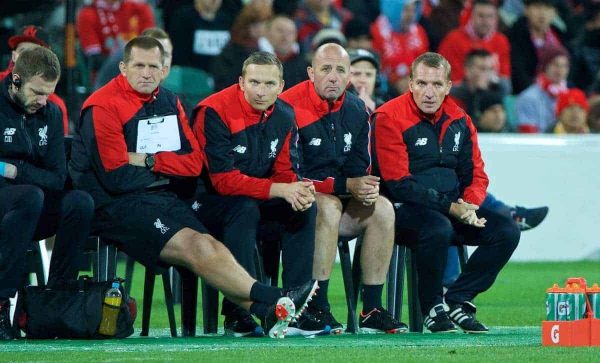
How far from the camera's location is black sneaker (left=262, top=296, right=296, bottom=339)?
8.00 metres

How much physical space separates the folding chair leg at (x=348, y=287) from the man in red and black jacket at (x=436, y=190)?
36 cm

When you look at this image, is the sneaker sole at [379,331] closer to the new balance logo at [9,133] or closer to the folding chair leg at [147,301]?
the folding chair leg at [147,301]

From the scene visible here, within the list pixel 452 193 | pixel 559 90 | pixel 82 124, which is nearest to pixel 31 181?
pixel 82 124

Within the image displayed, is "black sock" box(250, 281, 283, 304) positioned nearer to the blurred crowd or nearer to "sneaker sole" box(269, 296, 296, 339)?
"sneaker sole" box(269, 296, 296, 339)

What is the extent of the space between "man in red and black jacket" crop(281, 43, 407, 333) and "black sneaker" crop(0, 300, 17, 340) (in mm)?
1730


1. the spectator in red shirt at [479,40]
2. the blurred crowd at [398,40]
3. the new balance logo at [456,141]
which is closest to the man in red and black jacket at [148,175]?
the new balance logo at [456,141]

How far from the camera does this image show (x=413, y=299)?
927 cm

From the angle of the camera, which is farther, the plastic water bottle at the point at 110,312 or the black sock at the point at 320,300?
the black sock at the point at 320,300

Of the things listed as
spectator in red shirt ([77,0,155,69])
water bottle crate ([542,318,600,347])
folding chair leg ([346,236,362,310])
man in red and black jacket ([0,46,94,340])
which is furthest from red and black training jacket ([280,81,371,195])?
spectator in red shirt ([77,0,155,69])

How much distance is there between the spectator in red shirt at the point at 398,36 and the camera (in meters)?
15.6

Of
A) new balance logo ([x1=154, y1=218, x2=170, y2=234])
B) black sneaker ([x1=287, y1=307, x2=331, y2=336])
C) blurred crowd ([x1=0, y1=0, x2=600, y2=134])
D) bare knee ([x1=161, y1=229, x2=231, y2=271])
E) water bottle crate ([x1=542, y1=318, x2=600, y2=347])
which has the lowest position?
black sneaker ([x1=287, y1=307, x2=331, y2=336])

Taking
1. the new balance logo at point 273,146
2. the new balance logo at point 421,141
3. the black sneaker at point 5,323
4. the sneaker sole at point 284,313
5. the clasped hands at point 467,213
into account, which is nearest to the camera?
the sneaker sole at point 284,313

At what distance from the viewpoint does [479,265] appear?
29.9 ft

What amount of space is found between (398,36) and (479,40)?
0.88 metres
